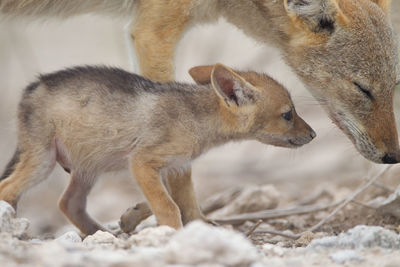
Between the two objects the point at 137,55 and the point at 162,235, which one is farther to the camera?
the point at 137,55

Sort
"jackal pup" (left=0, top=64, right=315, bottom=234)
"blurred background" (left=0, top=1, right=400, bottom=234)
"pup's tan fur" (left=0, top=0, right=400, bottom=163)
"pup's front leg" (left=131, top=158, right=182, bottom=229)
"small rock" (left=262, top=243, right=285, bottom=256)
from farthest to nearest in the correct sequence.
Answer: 1. "blurred background" (left=0, top=1, right=400, bottom=234)
2. "pup's tan fur" (left=0, top=0, right=400, bottom=163)
3. "jackal pup" (left=0, top=64, right=315, bottom=234)
4. "pup's front leg" (left=131, top=158, right=182, bottom=229)
5. "small rock" (left=262, top=243, right=285, bottom=256)

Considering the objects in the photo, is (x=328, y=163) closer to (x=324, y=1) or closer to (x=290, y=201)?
(x=290, y=201)

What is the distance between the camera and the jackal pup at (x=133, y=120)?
473cm

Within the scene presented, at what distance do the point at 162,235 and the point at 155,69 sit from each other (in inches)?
87.1

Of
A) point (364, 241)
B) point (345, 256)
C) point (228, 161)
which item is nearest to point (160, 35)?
Result: point (364, 241)

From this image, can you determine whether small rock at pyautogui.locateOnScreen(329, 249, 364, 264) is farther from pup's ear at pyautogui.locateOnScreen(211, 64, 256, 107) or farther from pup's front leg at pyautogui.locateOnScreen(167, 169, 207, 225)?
pup's front leg at pyautogui.locateOnScreen(167, 169, 207, 225)

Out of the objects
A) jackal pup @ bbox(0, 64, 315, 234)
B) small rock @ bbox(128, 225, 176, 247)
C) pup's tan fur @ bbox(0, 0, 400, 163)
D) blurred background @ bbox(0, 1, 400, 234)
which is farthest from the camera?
blurred background @ bbox(0, 1, 400, 234)

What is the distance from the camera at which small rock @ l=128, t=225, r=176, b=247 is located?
12.0ft

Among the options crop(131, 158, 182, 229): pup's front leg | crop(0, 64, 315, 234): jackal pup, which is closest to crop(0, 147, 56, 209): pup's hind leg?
crop(0, 64, 315, 234): jackal pup

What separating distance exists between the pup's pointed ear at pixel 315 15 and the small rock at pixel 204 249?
2711 mm

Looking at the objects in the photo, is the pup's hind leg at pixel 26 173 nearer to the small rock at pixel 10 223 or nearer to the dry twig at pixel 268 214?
the small rock at pixel 10 223

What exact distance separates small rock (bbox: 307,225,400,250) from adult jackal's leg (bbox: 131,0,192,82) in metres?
2.27

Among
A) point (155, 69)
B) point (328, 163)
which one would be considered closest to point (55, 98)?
point (155, 69)

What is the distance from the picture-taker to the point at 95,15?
21.8 ft
